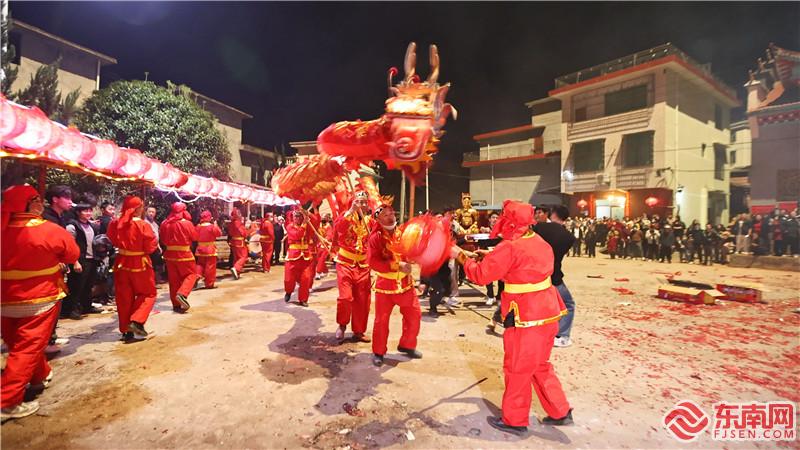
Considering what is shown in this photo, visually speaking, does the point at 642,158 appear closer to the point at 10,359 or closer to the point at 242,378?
the point at 242,378

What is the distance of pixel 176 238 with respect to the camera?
6914 millimetres

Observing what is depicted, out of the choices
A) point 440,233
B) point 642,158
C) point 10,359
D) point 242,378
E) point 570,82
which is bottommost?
point 242,378

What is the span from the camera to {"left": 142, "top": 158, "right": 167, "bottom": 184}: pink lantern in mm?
6449

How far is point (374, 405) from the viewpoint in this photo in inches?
139

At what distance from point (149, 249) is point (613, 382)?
20.9ft

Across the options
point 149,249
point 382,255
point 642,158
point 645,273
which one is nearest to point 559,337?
point 382,255

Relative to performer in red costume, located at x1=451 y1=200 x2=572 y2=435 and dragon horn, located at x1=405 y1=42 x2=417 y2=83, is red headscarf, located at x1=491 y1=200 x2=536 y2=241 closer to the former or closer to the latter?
performer in red costume, located at x1=451 y1=200 x2=572 y2=435

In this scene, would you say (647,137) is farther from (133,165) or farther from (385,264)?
(133,165)

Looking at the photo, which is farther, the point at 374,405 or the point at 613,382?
the point at 613,382

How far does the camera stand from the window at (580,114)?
78.7 ft

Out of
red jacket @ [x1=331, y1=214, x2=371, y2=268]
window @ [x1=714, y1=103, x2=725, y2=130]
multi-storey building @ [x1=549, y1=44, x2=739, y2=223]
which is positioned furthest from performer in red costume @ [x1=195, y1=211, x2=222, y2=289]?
window @ [x1=714, y1=103, x2=725, y2=130]

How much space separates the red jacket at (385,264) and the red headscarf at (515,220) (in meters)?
1.47

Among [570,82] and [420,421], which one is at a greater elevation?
[570,82]

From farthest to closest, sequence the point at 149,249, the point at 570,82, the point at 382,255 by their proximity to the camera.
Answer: the point at 570,82, the point at 149,249, the point at 382,255
